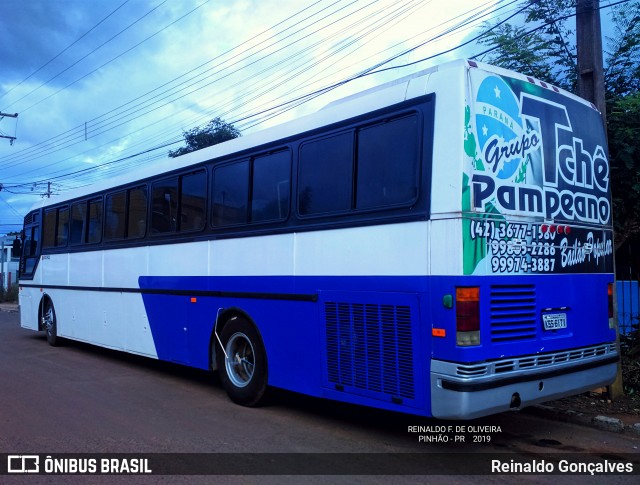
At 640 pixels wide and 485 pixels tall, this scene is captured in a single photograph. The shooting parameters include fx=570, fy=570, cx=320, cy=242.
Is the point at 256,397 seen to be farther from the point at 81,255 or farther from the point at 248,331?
the point at 81,255

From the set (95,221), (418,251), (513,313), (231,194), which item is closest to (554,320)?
(513,313)

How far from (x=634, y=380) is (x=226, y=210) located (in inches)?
230

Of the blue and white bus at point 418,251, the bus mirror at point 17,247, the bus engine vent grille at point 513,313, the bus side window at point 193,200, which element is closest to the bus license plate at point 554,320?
the blue and white bus at point 418,251

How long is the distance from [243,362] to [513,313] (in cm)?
366

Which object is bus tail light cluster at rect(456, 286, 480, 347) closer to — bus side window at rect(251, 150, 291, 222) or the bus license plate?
the bus license plate

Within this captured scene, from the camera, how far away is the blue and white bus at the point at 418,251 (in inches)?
191

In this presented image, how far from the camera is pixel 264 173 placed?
7.03m

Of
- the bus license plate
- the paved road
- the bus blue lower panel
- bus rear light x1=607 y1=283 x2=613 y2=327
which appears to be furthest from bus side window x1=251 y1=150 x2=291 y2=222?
bus rear light x1=607 y1=283 x2=613 y2=327

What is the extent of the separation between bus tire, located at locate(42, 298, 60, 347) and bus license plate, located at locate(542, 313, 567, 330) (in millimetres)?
10904

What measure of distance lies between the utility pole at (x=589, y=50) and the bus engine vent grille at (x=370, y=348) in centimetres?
430

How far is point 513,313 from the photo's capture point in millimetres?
5074

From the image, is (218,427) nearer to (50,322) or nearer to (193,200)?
(193,200)

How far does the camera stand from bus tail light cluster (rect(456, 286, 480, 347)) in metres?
4.71

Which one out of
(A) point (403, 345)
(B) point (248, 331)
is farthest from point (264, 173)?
(A) point (403, 345)
